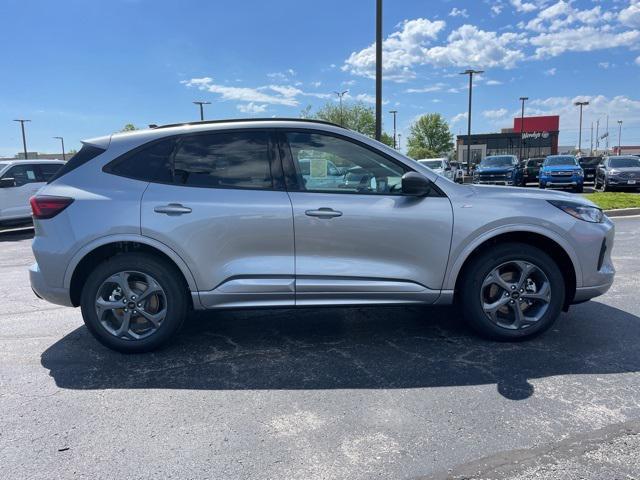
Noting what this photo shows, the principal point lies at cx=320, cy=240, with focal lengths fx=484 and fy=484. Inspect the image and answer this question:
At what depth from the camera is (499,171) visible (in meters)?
21.6

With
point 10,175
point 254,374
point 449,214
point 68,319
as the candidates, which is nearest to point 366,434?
point 254,374

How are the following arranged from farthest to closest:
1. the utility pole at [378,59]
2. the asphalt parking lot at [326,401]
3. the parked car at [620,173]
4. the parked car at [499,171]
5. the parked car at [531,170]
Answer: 1. the parked car at [531,170]
2. the parked car at [499,171]
3. the parked car at [620,173]
4. the utility pole at [378,59]
5. the asphalt parking lot at [326,401]

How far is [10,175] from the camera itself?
12.0 m

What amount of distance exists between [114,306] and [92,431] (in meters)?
1.17

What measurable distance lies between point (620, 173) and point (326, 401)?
20.7 meters

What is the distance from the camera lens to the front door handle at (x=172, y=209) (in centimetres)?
374

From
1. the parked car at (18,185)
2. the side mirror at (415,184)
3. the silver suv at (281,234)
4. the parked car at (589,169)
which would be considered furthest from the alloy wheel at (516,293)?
the parked car at (589,169)

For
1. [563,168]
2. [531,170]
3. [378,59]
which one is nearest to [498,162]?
[563,168]

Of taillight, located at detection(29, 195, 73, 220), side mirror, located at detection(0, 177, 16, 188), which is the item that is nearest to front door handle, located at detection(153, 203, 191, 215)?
taillight, located at detection(29, 195, 73, 220)

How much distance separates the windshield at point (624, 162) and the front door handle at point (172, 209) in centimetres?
2164

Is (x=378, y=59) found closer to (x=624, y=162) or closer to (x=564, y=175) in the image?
(x=564, y=175)

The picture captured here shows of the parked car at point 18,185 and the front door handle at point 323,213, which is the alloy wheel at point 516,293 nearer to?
the front door handle at point 323,213

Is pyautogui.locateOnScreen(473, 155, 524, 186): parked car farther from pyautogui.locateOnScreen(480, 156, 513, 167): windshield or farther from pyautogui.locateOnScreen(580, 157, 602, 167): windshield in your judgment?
pyautogui.locateOnScreen(580, 157, 602, 167): windshield

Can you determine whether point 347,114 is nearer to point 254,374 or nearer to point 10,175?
point 10,175
